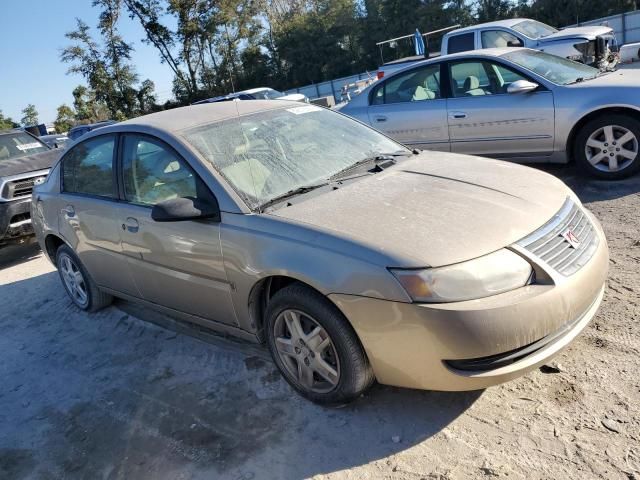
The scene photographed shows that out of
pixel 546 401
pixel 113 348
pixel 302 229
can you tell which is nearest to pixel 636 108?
pixel 546 401

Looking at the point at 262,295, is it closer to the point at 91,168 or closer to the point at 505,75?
the point at 91,168

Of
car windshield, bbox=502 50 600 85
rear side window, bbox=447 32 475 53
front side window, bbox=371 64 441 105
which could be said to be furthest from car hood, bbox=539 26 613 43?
front side window, bbox=371 64 441 105

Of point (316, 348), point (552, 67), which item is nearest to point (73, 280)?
point (316, 348)

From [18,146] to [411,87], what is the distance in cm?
684

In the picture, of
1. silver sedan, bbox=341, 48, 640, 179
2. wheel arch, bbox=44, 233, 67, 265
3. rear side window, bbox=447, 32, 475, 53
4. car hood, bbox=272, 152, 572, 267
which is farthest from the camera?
rear side window, bbox=447, 32, 475, 53

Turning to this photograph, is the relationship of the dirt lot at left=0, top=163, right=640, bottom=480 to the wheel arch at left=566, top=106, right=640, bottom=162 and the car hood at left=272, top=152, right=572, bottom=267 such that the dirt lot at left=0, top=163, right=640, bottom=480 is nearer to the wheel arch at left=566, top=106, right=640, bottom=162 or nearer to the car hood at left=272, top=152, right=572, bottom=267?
the car hood at left=272, top=152, right=572, bottom=267

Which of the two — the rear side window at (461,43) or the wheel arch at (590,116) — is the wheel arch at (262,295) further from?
the rear side window at (461,43)

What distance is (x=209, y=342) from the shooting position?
405 cm

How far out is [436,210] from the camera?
289 cm

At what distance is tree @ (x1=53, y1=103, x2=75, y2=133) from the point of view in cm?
4432

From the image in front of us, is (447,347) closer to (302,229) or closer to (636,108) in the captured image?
(302,229)

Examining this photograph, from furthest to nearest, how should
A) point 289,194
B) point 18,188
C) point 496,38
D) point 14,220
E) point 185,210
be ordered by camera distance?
1. point 496,38
2. point 18,188
3. point 14,220
4. point 289,194
5. point 185,210

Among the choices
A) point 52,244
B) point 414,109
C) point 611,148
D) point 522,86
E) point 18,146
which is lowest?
point 611,148

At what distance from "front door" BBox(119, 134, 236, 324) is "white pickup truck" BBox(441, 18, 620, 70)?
10601mm
